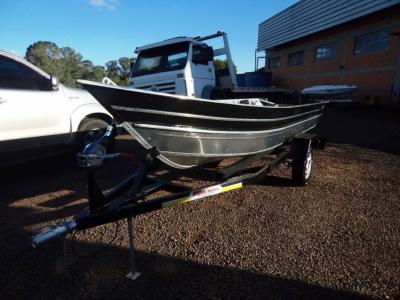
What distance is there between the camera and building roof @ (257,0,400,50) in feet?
51.2

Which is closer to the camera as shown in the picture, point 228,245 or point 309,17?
point 228,245

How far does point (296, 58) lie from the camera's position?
2294cm

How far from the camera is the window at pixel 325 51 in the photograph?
1888 cm

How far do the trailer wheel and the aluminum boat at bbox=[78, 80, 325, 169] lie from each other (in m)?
0.63

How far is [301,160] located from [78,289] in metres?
3.34

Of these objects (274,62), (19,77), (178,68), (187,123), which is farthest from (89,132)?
(274,62)

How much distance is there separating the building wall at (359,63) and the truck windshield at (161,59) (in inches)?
405

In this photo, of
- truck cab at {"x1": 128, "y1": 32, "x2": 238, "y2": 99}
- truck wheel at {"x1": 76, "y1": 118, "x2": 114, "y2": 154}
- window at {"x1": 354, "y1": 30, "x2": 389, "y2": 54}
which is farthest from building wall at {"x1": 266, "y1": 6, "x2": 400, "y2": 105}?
truck wheel at {"x1": 76, "y1": 118, "x2": 114, "y2": 154}

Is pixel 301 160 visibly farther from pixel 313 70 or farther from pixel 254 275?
pixel 313 70

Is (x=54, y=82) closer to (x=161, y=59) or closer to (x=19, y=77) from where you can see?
(x=19, y=77)

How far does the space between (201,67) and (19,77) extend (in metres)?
5.70

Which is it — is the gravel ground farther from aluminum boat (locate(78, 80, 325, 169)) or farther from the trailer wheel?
aluminum boat (locate(78, 80, 325, 169))

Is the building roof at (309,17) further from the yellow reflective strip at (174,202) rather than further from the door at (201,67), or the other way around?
the yellow reflective strip at (174,202)

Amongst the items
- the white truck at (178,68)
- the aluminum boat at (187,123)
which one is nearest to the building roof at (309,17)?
the white truck at (178,68)
